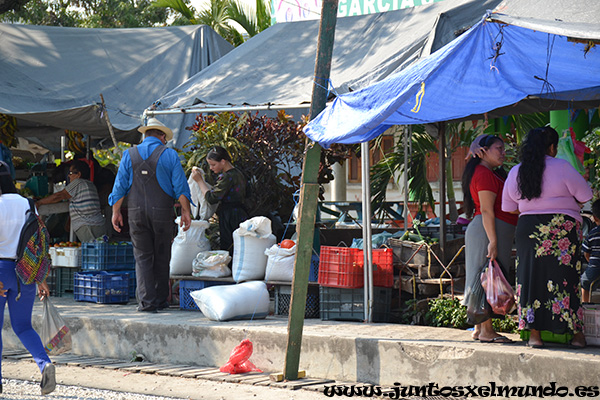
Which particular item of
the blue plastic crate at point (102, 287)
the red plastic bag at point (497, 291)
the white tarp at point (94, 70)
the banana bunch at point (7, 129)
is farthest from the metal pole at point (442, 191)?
the banana bunch at point (7, 129)

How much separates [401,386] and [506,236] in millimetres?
1533

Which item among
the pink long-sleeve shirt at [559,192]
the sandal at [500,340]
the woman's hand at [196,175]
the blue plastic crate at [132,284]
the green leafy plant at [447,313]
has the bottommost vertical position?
the sandal at [500,340]

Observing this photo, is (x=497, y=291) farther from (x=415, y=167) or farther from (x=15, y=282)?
(x=415, y=167)

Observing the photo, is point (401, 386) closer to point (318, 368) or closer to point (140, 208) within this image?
point (318, 368)

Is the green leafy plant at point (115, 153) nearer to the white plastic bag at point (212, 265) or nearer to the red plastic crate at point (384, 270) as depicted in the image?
the white plastic bag at point (212, 265)

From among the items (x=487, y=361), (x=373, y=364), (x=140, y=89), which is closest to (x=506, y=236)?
(x=487, y=361)

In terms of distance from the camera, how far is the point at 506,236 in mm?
6316

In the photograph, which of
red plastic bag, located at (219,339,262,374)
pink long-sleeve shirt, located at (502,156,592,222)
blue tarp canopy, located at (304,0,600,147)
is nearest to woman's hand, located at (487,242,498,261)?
pink long-sleeve shirt, located at (502,156,592,222)

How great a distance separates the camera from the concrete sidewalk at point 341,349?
18.2ft

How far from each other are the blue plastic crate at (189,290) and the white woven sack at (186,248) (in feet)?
0.56

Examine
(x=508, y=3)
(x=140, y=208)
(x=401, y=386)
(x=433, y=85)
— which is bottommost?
(x=401, y=386)

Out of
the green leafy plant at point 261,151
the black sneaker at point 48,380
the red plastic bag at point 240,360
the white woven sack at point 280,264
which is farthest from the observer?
the green leafy plant at point 261,151

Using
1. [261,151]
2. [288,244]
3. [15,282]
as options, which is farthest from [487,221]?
[261,151]

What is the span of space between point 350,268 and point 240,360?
149cm
